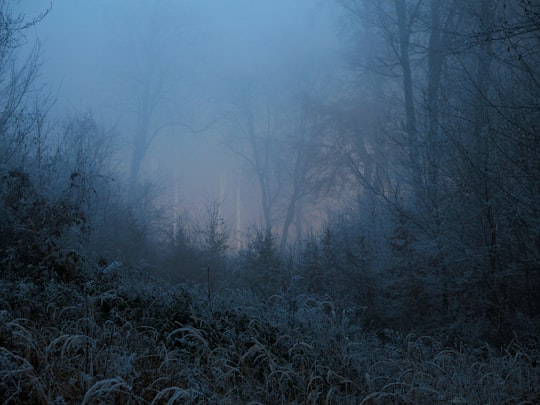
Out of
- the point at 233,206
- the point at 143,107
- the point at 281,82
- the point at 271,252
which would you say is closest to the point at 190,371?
the point at 271,252

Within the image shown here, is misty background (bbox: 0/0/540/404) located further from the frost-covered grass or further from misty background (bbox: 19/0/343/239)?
misty background (bbox: 19/0/343/239)

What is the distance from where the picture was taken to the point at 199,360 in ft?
11.9

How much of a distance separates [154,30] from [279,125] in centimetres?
1037

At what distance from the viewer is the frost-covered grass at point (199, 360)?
9.70ft

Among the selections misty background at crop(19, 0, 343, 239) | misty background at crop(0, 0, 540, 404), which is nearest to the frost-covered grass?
misty background at crop(0, 0, 540, 404)

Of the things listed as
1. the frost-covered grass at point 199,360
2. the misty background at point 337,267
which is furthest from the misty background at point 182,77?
the frost-covered grass at point 199,360

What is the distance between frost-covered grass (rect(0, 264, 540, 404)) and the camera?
116 inches

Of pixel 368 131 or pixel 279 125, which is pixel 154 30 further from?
pixel 368 131

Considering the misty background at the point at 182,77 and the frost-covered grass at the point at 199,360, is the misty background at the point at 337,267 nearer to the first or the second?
the frost-covered grass at the point at 199,360

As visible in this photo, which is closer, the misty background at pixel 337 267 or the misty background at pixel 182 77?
the misty background at pixel 337 267

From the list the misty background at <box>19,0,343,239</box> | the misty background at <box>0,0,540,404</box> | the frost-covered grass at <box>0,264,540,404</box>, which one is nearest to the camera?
the frost-covered grass at <box>0,264,540,404</box>

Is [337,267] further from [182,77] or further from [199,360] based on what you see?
[182,77]

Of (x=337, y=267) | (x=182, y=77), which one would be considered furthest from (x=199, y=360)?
(x=182, y=77)

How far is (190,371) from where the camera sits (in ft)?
11.0
